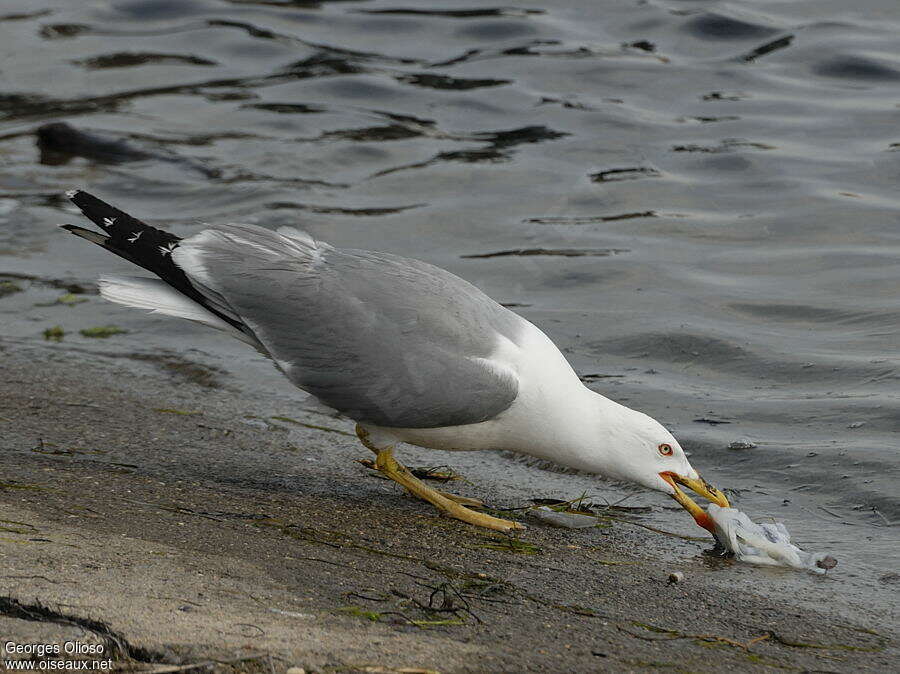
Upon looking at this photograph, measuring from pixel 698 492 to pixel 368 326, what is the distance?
1.55 m

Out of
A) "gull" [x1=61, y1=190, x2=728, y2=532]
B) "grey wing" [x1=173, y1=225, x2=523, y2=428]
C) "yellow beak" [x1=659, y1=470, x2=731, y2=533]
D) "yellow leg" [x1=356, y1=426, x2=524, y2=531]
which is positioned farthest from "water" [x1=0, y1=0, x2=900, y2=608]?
"grey wing" [x1=173, y1=225, x2=523, y2=428]

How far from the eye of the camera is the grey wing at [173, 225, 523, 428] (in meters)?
5.12

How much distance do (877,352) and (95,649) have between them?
5.49 meters

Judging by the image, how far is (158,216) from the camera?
10.2 meters

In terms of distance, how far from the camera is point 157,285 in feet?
18.1

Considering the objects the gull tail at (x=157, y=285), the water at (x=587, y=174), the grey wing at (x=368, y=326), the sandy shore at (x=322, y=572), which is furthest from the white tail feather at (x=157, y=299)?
the water at (x=587, y=174)

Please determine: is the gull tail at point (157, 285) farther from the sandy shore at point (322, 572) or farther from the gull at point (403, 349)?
the sandy shore at point (322, 572)

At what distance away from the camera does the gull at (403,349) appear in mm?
5141

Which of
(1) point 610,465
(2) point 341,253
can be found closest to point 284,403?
(2) point 341,253

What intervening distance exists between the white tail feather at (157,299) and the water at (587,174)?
187 cm

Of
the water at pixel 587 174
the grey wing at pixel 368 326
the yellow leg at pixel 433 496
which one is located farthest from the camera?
the water at pixel 587 174

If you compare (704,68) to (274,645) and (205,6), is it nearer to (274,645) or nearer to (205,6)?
(205,6)

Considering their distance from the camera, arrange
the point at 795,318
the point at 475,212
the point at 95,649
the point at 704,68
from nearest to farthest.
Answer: the point at 95,649
the point at 795,318
the point at 475,212
the point at 704,68

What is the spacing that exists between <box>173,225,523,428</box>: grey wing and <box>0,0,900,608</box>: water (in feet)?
5.20
